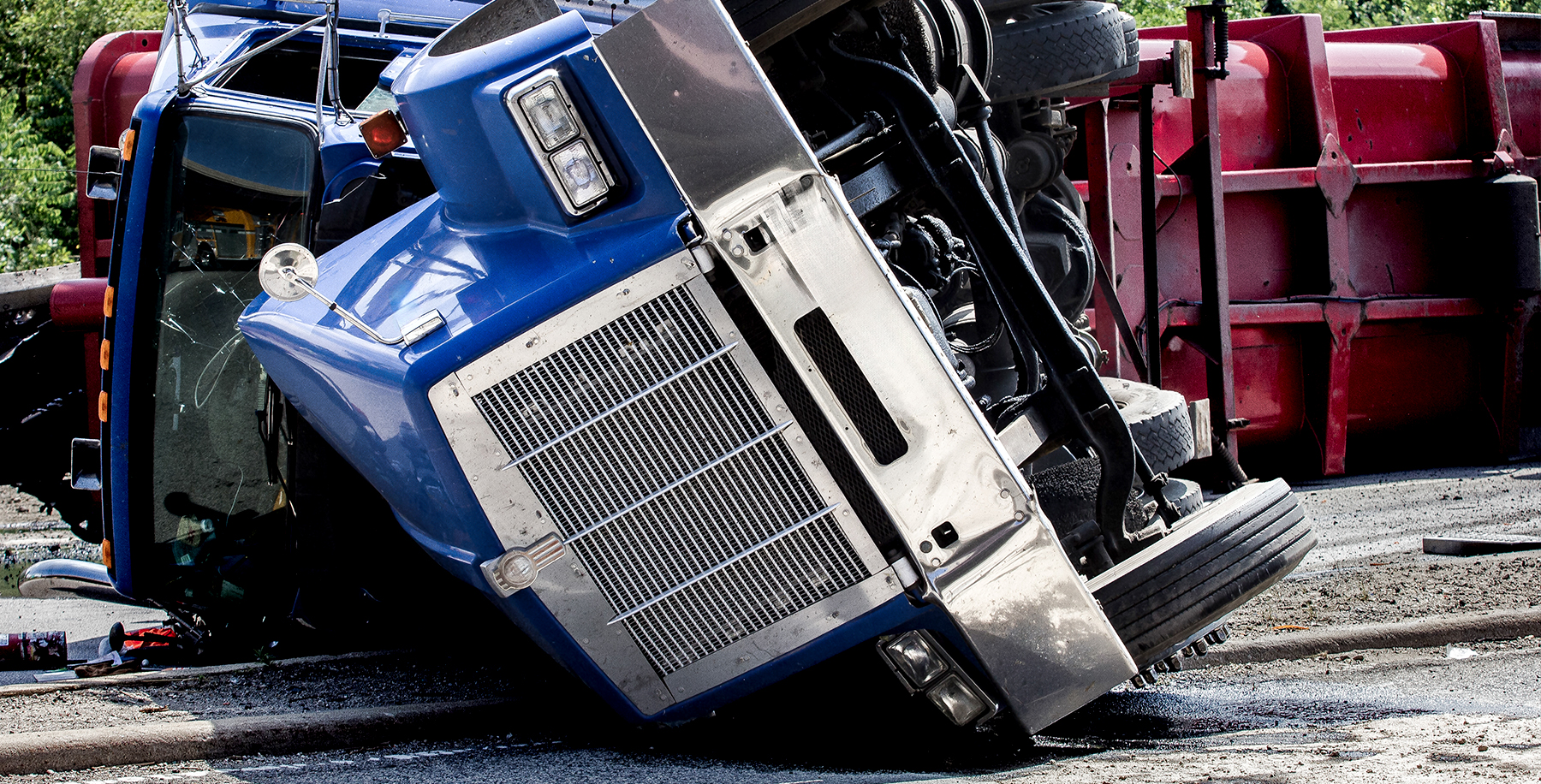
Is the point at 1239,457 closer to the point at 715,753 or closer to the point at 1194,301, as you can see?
the point at 1194,301

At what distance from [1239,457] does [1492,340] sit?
1.76 meters

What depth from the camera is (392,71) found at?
3.56m

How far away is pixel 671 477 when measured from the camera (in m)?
2.57

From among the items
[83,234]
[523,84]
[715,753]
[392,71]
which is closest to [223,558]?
[392,71]

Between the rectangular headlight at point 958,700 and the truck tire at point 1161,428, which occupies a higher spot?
the rectangular headlight at point 958,700

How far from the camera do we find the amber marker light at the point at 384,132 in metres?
3.02

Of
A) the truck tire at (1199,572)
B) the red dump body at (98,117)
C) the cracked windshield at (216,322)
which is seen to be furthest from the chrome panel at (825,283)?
the red dump body at (98,117)

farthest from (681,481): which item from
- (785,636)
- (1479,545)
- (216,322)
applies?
(1479,545)

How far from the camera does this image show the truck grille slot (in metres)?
2.50

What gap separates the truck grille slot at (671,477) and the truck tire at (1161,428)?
1249 mm

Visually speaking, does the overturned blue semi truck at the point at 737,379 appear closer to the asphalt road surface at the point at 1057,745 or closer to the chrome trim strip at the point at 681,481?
the chrome trim strip at the point at 681,481

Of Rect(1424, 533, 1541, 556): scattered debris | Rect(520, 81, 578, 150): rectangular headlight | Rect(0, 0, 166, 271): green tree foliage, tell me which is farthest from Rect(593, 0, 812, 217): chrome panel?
Rect(0, 0, 166, 271): green tree foliage

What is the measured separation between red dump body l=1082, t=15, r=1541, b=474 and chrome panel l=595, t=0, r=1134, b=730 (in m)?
5.20

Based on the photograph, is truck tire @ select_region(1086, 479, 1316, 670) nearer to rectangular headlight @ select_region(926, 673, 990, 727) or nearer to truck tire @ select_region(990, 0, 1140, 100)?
rectangular headlight @ select_region(926, 673, 990, 727)
